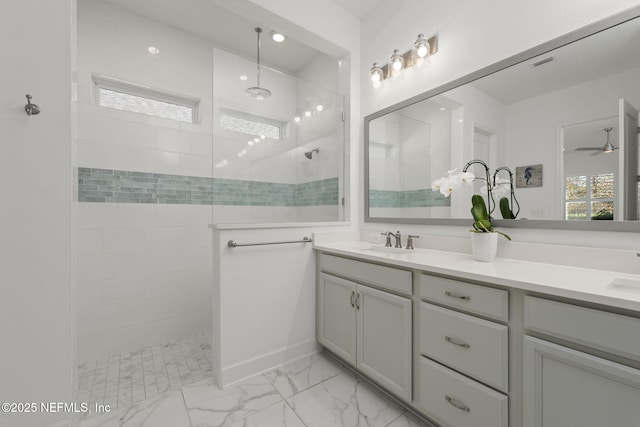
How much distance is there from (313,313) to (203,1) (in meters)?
2.61

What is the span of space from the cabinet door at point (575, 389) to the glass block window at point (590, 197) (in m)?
0.69

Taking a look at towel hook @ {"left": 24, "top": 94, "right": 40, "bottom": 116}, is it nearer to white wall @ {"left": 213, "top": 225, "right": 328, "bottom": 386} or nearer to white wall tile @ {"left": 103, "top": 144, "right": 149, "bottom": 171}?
white wall @ {"left": 213, "top": 225, "right": 328, "bottom": 386}

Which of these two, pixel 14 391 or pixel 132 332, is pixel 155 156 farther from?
pixel 14 391

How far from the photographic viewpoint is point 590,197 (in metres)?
1.20

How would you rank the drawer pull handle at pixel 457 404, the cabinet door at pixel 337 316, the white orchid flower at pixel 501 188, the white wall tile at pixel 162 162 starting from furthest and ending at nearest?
the white wall tile at pixel 162 162 → the cabinet door at pixel 337 316 → the white orchid flower at pixel 501 188 → the drawer pull handle at pixel 457 404

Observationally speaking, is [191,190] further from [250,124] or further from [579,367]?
[579,367]

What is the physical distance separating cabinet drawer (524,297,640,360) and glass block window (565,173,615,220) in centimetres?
61

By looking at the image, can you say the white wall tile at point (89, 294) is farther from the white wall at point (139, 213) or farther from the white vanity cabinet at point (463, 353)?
the white vanity cabinet at point (463, 353)

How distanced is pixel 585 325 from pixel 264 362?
1690 mm

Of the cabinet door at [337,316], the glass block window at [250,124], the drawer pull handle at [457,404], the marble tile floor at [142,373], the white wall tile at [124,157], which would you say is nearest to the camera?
the drawer pull handle at [457,404]

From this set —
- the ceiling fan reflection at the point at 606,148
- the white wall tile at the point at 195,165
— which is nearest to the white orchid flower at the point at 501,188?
the ceiling fan reflection at the point at 606,148

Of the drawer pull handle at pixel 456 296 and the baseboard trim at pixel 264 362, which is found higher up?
the drawer pull handle at pixel 456 296

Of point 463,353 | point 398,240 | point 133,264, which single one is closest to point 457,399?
point 463,353

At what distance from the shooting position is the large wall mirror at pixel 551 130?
1.13 metres
